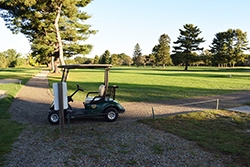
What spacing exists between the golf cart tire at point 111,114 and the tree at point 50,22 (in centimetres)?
1840

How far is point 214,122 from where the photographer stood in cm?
697

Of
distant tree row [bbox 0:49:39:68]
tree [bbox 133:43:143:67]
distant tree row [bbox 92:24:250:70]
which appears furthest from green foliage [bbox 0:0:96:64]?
tree [bbox 133:43:143:67]

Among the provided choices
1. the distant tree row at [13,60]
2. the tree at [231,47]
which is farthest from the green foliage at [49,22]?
the distant tree row at [13,60]

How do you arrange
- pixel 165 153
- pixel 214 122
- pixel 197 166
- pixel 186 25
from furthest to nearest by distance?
pixel 186 25
pixel 214 122
pixel 165 153
pixel 197 166

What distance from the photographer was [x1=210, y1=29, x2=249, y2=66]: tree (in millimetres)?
59094

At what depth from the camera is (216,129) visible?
622 cm

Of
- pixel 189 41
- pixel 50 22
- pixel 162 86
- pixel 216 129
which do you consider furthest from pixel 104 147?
pixel 189 41

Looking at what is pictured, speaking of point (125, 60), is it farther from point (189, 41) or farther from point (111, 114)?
point (111, 114)

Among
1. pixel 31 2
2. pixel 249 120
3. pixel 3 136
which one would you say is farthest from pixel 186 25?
pixel 3 136

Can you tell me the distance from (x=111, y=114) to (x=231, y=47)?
6200 centimetres

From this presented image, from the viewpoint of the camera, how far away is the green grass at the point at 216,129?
4.75m

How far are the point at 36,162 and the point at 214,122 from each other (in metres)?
5.28

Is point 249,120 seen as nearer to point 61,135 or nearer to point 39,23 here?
point 61,135

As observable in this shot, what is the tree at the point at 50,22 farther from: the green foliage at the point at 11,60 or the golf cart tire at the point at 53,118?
the green foliage at the point at 11,60
